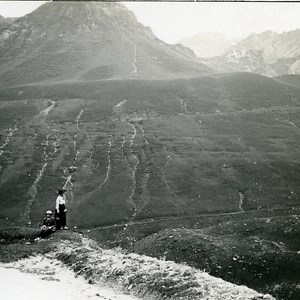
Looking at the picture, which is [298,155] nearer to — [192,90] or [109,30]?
[192,90]

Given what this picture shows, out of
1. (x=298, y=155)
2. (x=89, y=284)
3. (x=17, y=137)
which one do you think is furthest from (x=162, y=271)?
(x=17, y=137)

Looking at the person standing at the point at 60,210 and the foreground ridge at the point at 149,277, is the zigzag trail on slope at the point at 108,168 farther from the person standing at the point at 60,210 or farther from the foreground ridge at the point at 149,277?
the foreground ridge at the point at 149,277

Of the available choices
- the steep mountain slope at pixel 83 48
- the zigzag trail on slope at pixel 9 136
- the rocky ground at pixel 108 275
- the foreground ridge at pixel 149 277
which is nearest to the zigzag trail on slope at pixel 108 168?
the zigzag trail on slope at pixel 9 136

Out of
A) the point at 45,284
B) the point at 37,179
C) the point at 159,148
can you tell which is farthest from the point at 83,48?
the point at 45,284

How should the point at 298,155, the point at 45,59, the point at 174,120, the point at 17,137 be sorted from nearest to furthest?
the point at 298,155 → the point at 17,137 → the point at 174,120 → the point at 45,59

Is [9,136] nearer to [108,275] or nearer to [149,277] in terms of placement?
[108,275]

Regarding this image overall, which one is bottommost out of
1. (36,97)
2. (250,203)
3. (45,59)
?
(250,203)
